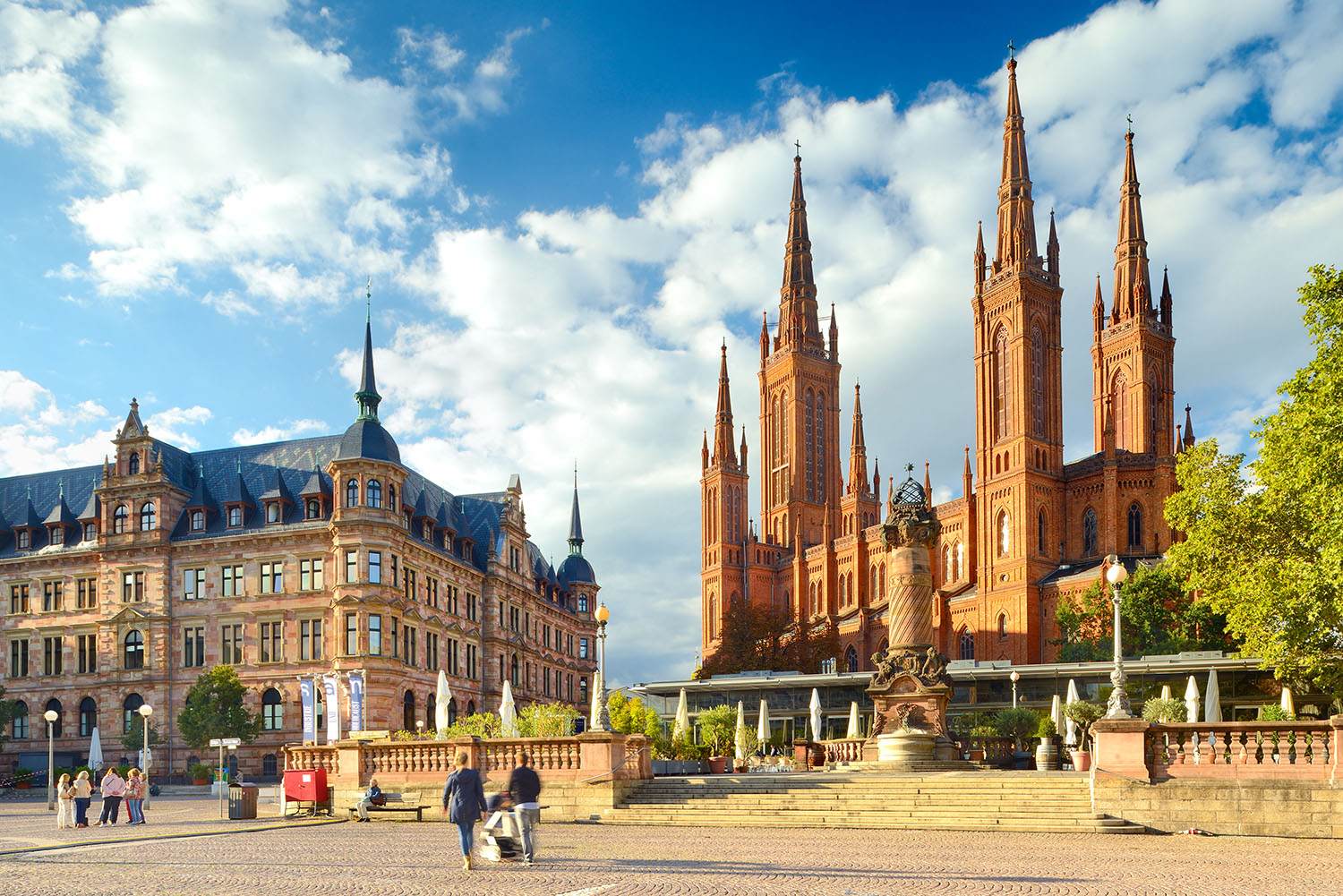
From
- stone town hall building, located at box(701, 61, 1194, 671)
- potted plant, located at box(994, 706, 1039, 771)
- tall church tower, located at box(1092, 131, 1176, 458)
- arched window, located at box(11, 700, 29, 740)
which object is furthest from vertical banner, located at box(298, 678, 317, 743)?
tall church tower, located at box(1092, 131, 1176, 458)

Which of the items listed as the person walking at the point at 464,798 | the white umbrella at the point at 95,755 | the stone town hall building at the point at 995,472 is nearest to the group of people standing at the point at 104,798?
the person walking at the point at 464,798

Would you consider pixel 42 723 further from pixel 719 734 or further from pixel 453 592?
pixel 719 734

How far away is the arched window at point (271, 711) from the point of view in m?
57.1

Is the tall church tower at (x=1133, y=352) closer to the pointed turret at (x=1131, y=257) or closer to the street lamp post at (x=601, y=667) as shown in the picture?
the pointed turret at (x=1131, y=257)

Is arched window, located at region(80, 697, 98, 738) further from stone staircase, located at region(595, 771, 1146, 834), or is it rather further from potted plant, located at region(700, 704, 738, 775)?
stone staircase, located at region(595, 771, 1146, 834)

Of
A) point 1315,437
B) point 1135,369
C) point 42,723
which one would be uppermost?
point 1135,369

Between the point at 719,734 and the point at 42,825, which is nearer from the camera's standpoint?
the point at 42,825

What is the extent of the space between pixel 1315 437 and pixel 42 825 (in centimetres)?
3165

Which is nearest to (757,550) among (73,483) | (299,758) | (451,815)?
(73,483)

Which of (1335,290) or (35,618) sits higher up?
(1335,290)

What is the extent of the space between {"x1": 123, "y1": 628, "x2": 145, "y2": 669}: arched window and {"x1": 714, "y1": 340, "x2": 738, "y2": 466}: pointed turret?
265 ft

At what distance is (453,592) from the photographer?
219 feet

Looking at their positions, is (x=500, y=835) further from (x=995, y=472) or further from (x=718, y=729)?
(x=995, y=472)

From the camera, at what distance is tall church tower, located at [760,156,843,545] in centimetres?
13138
